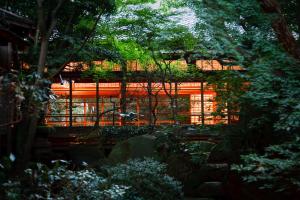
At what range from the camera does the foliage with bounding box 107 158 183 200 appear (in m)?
7.75

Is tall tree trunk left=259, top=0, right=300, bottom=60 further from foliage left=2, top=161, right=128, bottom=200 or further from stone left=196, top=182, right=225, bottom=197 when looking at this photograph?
stone left=196, top=182, right=225, bottom=197

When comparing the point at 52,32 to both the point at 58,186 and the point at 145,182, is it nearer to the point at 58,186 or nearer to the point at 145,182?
the point at 145,182

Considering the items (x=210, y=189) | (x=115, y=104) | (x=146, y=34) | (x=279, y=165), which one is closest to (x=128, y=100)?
(x=115, y=104)

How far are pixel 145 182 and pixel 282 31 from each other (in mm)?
3889

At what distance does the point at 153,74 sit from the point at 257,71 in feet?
46.0

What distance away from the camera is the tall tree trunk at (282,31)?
5.89m

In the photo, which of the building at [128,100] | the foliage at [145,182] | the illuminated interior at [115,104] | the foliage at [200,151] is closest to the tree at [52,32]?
the foliage at [145,182]

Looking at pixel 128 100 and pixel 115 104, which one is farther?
pixel 115 104

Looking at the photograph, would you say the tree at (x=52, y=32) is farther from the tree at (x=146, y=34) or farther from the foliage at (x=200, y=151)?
the foliage at (x=200, y=151)

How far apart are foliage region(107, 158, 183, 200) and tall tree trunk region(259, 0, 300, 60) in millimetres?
3731

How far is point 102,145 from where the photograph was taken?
16.8 metres

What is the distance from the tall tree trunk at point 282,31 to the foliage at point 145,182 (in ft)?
12.2

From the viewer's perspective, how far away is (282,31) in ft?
19.9

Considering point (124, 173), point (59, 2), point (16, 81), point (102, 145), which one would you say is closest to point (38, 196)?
point (16, 81)
